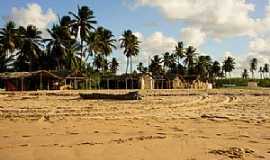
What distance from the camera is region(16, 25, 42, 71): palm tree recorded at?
61031mm

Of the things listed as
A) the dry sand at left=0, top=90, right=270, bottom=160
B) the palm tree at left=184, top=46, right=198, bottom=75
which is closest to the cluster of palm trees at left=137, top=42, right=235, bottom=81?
the palm tree at left=184, top=46, right=198, bottom=75

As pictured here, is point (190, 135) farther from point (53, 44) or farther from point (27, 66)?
point (27, 66)

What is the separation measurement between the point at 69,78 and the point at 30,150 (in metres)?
49.7

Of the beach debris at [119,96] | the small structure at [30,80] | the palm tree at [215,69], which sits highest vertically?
the palm tree at [215,69]

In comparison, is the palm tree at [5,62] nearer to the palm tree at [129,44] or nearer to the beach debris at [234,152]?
the palm tree at [129,44]

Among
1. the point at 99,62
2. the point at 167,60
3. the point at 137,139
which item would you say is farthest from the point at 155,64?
the point at 137,139

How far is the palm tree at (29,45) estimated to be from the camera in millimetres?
61031

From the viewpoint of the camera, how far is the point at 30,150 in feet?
25.5

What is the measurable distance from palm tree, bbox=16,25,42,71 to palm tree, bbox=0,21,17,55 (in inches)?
41.7

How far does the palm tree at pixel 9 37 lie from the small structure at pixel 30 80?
7.09m

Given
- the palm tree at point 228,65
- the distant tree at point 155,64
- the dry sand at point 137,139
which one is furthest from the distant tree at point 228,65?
the dry sand at point 137,139

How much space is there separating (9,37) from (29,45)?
3.33m

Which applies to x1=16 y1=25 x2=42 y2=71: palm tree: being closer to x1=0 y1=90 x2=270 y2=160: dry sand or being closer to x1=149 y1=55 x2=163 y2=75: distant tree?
x1=149 y1=55 x2=163 y2=75: distant tree

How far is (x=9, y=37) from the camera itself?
6078 centimetres
